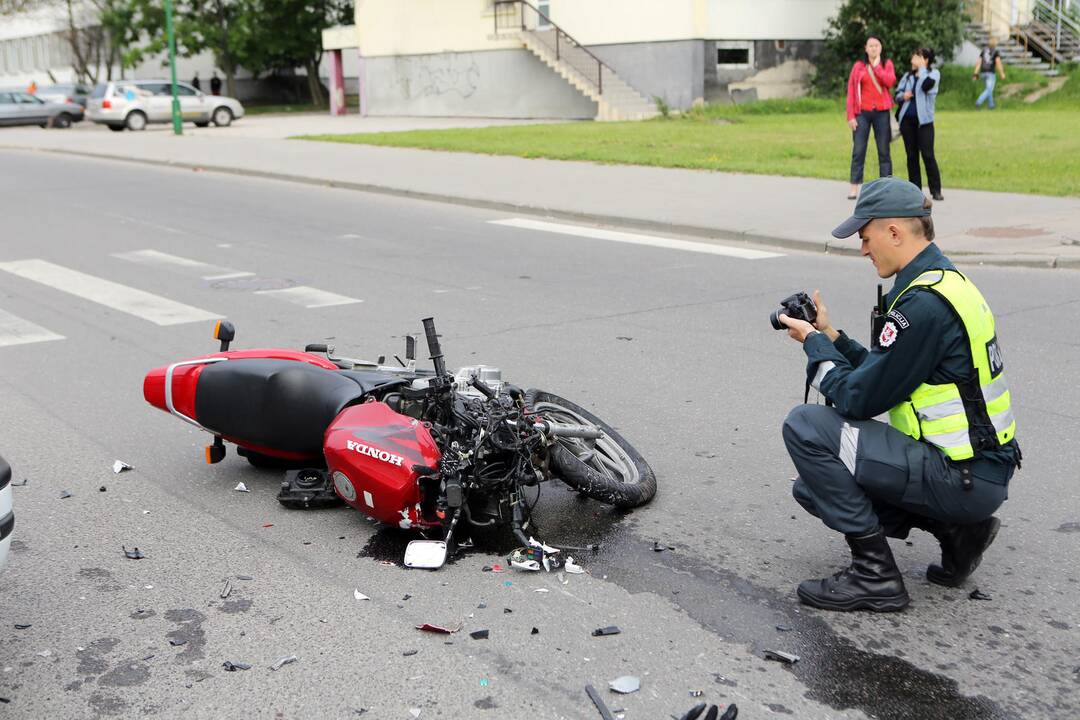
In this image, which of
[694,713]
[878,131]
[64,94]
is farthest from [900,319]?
[64,94]

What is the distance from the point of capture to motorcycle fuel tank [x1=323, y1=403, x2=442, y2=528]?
4676 mm

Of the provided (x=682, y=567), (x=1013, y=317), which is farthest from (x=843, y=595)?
(x=1013, y=317)

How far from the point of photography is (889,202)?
410 cm

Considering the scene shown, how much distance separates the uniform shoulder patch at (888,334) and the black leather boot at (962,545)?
0.74 m

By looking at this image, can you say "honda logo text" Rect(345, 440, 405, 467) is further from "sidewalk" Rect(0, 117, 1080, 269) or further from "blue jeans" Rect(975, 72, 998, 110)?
"blue jeans" Rect(975, 72, 998, 110)

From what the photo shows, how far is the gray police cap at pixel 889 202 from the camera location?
4.10 m

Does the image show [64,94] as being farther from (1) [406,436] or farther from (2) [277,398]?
(1) [406,436]

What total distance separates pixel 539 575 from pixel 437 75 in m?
37.4

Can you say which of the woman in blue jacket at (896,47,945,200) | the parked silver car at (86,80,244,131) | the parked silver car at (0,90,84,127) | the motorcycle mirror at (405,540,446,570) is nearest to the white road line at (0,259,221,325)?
the motorcycle mirror at (405,540,446,570)

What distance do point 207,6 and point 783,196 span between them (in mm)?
40178

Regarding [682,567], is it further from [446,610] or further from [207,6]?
[207,6]

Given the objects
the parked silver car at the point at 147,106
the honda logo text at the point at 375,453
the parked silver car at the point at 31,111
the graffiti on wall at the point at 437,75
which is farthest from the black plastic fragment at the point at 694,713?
the parked silver car at the point at 31,111

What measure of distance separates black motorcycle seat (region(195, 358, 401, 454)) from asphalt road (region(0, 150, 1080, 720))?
1.11 feet

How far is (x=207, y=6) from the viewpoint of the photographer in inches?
1978
